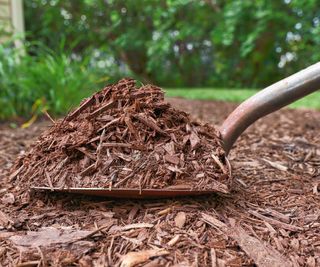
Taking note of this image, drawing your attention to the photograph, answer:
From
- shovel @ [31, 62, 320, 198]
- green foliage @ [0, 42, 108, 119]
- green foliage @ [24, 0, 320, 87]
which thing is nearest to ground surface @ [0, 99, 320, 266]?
shovel @ [31, 62, 320, 198]

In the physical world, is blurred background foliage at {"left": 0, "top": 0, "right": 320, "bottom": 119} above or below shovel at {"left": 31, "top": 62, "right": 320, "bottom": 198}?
below

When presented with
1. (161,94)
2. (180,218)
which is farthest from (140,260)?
(161,94)

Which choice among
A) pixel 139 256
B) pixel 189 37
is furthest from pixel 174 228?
pixel 189 37

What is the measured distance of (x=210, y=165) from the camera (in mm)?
1359

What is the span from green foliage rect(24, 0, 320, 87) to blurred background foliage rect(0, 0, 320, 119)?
0.06 feet

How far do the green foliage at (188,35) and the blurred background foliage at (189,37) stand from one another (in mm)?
18

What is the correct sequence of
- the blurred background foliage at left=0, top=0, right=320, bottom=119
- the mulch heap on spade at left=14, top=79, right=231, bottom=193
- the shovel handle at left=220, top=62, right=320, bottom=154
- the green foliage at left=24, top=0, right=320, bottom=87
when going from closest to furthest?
the mulch heap on spade at left=14, top=79, right=231, bottom=193 → the shovel handle at left=220, top=62, right=320, bottom=154 → the blurred background foliage at left=0, top=0, right=320, bottom=119 → the green foliage at left=24, top=0, right=320, bottom=87

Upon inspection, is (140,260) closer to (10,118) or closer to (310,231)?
(310,231)

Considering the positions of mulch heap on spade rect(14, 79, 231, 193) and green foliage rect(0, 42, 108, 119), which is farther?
green foliage rect(0, 42, 108, 119)

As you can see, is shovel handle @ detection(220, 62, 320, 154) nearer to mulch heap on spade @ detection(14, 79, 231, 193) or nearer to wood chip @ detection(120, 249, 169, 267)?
mulch heap on spade @ detection(14, 79, 231, 193)

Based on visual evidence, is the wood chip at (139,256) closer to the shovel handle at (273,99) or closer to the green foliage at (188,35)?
the shovel handle at (273,99)

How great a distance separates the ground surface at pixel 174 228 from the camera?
42.0 inches

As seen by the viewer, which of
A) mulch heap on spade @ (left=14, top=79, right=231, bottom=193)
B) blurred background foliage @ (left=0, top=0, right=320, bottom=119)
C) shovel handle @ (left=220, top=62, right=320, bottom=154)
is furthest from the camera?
blurred background foliage @ (left=0, top=0, right=320, bottom=119)

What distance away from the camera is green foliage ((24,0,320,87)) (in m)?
6.34
